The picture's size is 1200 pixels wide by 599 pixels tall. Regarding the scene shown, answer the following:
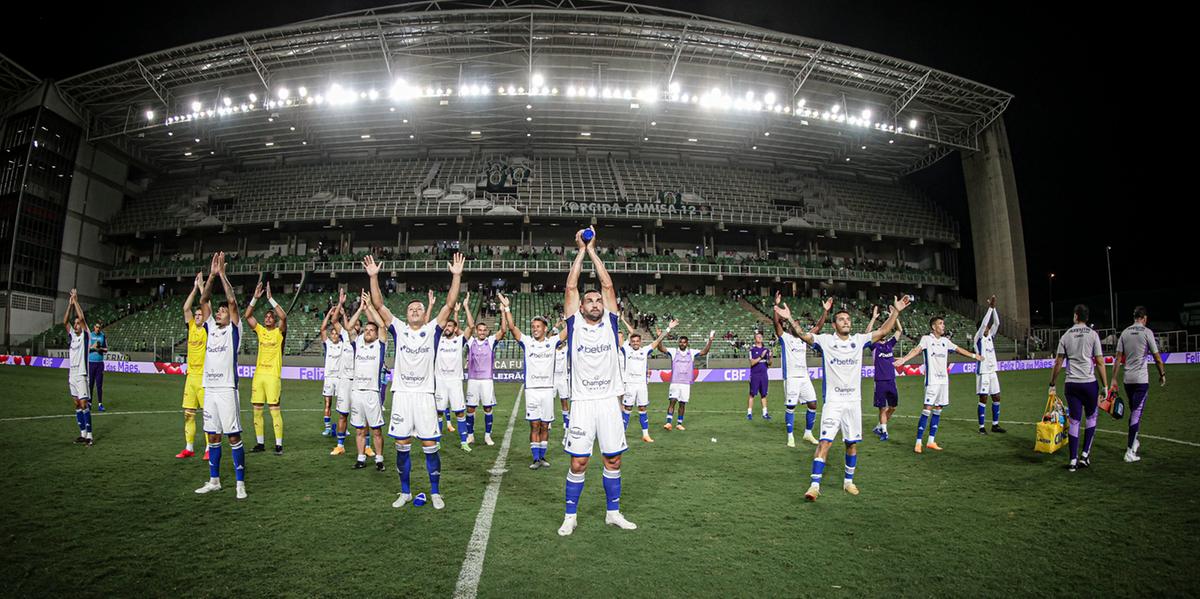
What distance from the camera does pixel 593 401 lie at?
18.9 ft

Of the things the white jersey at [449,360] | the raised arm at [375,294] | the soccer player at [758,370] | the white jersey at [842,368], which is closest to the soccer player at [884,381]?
the soccer player at [758,370]

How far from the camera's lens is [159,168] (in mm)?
47156

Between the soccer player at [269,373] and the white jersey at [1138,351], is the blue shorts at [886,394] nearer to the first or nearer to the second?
the white jersey at [1138,351]

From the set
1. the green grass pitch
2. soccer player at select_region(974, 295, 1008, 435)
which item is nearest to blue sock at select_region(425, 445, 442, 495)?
the green grass pitch

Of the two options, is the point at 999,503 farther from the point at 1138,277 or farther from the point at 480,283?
the point at 1138,277

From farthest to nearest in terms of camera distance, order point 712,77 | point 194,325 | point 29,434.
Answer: point 712,77
point 29,434
point 194,325

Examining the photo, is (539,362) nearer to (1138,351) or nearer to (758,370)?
(758,370)

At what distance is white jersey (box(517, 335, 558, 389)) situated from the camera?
9391 mm

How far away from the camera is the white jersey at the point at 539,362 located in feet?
30.8

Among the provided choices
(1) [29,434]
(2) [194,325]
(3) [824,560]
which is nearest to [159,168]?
(1) [29,434]

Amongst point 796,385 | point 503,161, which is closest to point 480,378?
point 796,385

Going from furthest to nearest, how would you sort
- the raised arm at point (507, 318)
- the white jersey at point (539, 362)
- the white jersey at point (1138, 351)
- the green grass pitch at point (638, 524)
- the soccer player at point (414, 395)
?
the white jersey at point (539, 362) → the raised arm at point (507, 318) → the white jersey at point (1138, 351) → the soccer player at point (414, 395) → the green grass pitch at point (638, 524)

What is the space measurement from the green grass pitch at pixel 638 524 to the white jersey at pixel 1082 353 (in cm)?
138

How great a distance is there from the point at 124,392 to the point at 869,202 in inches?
2010
